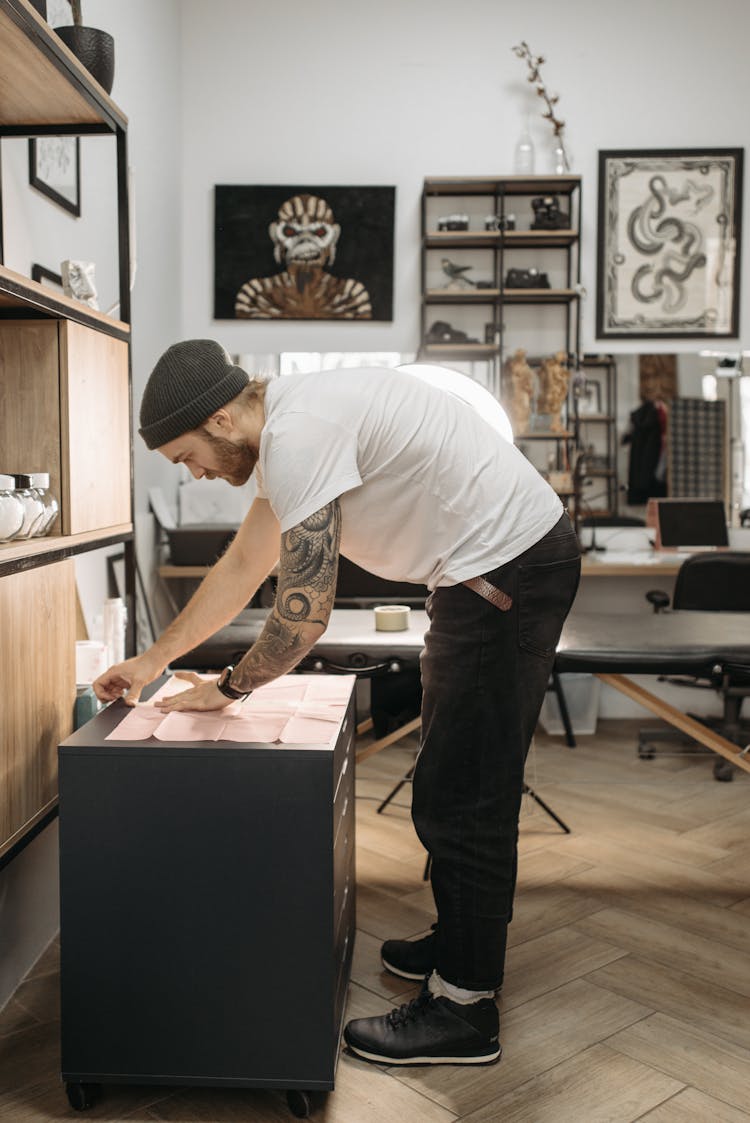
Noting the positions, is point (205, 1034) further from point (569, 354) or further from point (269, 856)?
point (569, 354)

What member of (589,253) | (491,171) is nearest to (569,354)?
(589,253)

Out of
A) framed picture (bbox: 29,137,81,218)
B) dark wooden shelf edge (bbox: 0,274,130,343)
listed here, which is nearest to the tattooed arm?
dark wooden shelf edge (bbox: 0,274,130,343)

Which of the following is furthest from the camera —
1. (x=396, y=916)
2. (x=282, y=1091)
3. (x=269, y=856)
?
(x=396, y=916)

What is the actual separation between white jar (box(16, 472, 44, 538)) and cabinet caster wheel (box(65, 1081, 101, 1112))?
99 cm

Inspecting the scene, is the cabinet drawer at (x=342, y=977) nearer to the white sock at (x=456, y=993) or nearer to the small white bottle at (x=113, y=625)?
the white sock at (x=456, y=993)

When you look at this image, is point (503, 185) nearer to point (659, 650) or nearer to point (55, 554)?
point (659, 650)

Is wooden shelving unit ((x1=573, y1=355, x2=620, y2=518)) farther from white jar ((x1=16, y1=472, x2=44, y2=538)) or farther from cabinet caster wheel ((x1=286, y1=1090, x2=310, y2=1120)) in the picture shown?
cabinet caster wheel ((x1=286, y1=1090, x2=310, y2=1120))

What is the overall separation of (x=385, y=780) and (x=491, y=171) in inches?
113

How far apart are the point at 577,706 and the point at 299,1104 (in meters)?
2.97

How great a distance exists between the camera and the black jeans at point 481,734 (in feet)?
6.14

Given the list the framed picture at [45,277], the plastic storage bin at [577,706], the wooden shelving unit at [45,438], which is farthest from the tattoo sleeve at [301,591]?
the plastic storage bin at [577,706]

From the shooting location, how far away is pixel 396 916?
8.54 ft

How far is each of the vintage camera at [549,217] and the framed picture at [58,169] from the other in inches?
89.7

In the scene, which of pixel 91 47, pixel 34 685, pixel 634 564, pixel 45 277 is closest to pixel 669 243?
pixel 634 564
